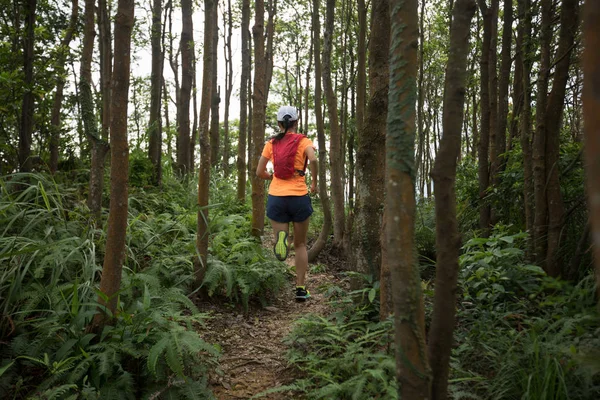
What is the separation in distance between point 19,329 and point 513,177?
5.37 m

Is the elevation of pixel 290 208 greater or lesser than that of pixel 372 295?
greater

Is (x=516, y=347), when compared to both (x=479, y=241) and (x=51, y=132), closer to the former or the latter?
(x=479, y=241)

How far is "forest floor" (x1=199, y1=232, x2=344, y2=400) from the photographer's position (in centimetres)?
347

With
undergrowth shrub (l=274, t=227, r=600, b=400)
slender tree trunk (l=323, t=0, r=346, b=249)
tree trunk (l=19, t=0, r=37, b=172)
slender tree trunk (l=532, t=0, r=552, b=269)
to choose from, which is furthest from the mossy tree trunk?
slender tree trunk (l=532, t=0, r=552, b=269)

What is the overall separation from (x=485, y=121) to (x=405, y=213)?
5.38m

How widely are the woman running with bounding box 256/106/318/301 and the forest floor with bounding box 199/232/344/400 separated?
36cm

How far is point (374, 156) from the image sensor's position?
420cm

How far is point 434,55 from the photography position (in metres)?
18.7

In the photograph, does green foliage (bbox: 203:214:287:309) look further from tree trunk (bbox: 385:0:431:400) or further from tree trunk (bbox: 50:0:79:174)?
tree trunk (bbox: 385:0:431:400)

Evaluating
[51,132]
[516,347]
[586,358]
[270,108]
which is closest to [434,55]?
[270,108]

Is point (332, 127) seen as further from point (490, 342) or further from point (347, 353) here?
point (490, 342)

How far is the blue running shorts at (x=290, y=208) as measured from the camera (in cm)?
536

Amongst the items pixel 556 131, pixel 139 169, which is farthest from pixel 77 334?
pixel 139 169

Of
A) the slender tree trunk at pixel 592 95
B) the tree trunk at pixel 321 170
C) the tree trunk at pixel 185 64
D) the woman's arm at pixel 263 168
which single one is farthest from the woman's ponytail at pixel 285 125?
the tree trunk at pixel 185 64
